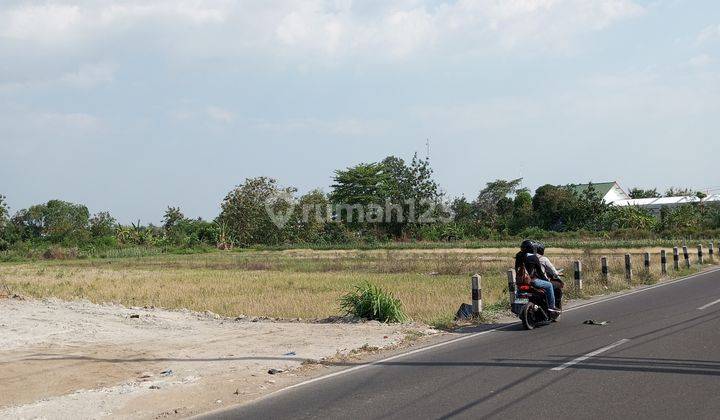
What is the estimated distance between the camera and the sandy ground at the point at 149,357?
830cm

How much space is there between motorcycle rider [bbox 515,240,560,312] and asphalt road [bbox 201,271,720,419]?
3.28 feet

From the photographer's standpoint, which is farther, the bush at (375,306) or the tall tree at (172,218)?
the tall tree at (172,218)

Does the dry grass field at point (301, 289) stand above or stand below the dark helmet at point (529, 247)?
below

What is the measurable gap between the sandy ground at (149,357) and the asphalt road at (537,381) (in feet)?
3.50

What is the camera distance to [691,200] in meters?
85.9

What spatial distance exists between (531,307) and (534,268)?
2.85 ft

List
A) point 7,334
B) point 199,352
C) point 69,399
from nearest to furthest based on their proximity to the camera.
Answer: point 69,399, point 199,352, point 7,334

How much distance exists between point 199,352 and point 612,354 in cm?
645

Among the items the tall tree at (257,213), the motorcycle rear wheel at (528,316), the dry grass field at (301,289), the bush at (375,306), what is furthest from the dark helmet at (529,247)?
the tall tree at (257,213)

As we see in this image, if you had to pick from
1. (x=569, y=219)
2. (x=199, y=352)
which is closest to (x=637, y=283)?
(x=199, y=352)

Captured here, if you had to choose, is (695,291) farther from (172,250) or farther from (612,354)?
(172,250)

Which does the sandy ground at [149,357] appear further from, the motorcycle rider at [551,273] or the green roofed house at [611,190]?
the green roofed house at [611,190]

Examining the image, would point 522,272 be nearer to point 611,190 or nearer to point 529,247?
point 529,247

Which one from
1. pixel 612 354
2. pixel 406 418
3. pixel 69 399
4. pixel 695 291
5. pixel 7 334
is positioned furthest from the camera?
pixel 695 291
